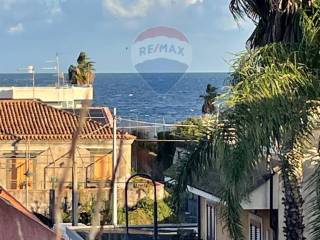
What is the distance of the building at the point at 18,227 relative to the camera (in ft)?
8.39

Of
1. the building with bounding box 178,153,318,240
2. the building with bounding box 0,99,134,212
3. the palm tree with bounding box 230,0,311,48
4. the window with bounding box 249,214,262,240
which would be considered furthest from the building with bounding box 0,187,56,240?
the building with bounding box 0,99,134,212

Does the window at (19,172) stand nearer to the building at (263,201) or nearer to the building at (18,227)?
the building at (263,201)

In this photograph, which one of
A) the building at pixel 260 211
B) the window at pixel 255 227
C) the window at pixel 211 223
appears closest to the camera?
the building at pixel 260 211

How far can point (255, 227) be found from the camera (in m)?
14.5

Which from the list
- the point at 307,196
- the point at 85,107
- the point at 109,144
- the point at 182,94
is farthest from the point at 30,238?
the point at 182,94

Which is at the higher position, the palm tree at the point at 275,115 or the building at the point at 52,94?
the building at the point at 52,94

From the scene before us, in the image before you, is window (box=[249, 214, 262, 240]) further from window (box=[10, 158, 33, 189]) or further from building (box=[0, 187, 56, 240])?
window (box=[10, 158, 33, 189])

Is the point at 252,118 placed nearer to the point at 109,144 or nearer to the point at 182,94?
the point at 109,144

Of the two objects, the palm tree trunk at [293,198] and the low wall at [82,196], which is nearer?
the palm tree trunk at [293,198]

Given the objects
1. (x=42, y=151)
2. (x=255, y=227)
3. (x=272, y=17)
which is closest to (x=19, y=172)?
(x=42, y=151)

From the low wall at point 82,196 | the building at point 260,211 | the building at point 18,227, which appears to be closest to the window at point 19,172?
the low wall at point 82,196

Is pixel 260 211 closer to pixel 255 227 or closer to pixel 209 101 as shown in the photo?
pixel 255 227

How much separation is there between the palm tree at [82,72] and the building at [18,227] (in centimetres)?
5505

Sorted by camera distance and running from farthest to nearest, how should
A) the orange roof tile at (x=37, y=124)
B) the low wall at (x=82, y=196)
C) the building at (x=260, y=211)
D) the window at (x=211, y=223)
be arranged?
the orange roof tile at (x=37, y=124) → the low wall at (x=82, y=196) → the window at (x=211, y=223) → the building at (x=260, y=211)
